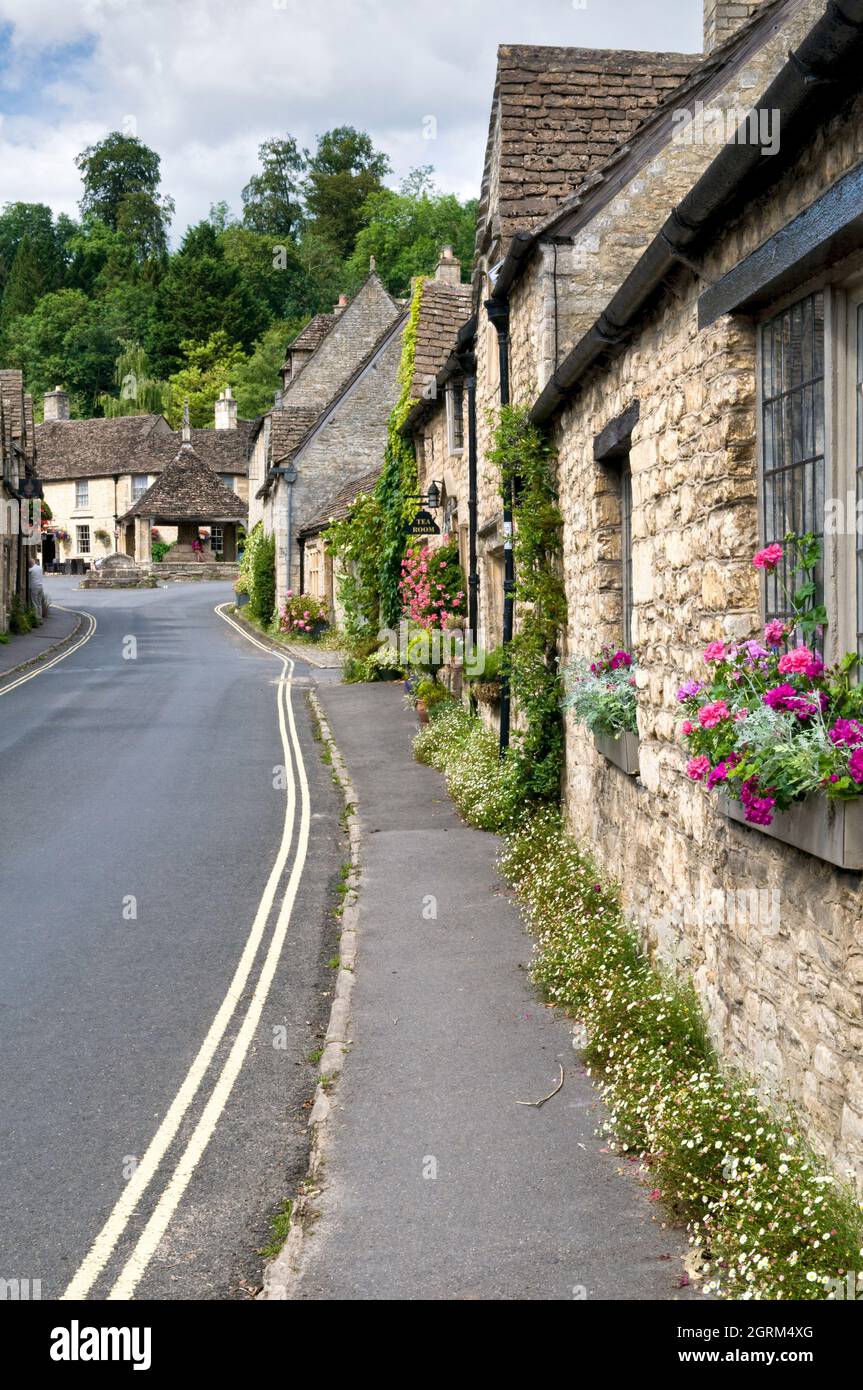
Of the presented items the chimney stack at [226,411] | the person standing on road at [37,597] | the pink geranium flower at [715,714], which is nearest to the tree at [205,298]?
the chimney stack at [226,411]

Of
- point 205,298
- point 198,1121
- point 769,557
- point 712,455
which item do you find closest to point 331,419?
point 198,1121

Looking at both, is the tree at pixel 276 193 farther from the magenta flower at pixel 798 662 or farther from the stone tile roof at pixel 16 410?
the magenta flower at pixel 798 662

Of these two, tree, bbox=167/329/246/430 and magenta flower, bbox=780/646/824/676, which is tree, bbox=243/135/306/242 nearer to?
tree, bbox=167/329/246/430

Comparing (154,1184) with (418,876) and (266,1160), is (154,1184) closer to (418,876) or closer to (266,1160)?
(266,1160)

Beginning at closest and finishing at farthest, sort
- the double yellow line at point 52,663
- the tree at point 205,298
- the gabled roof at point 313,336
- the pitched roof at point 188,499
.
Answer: the double yellow line at point 52,663
the gabled roof at point 313,336
the pitched roof at point 188,499
the tree at point 205,298

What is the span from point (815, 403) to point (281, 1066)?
4.91 m

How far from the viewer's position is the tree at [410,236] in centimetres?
7262

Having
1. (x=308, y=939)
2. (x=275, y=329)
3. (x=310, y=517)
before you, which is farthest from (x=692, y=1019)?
(x=275, y=329)

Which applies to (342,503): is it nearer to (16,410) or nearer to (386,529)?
(386,529)

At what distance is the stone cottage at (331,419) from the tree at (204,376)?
40.2 meters

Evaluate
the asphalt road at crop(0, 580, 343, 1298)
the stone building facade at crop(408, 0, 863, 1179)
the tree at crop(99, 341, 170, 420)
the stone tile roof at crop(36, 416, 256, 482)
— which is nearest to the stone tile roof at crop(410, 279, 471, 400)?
the asphalt road at crop(0, 580, 343, 1298)

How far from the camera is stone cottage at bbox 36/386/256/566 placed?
77062 mm

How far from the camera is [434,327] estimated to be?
2470 cm

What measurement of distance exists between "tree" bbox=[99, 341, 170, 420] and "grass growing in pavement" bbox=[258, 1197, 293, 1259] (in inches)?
3303
